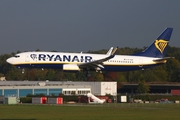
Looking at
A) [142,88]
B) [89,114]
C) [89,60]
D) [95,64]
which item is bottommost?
[89,114]

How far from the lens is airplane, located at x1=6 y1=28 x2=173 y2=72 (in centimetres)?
9462

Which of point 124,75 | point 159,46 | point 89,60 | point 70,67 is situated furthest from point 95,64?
point 124,75

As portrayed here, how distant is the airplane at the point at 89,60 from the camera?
94.6m

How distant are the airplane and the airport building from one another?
27900mm

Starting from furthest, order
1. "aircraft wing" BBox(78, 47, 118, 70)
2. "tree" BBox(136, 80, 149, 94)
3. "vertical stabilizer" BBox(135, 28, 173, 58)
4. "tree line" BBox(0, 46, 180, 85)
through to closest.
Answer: "tree line" BBox(0, 46, 180, 85), "tree" BBox(136, 80, 149, 94), "vertical stabilizer" BBox(135, 28, 173, 58), "aircraft wing" BBox(78, 47, 118, 70)

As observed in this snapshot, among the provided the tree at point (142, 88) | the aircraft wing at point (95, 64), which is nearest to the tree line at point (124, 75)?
the tree at point (142, 88)

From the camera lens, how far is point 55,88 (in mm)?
132750

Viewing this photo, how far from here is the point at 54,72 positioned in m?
194

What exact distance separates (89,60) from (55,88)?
118ft

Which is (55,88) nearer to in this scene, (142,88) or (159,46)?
(142,88)

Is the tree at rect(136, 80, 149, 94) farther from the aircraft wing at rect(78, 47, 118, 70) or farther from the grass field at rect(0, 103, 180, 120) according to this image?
the grass field at rect(0, 103, 180, 120)

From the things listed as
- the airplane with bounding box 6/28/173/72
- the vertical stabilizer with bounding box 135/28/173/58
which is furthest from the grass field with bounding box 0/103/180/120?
the vertical stabilizer with bounding box 135/28/173/58

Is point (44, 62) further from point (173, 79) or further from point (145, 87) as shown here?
point (173, 79)

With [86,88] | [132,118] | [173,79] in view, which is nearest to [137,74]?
[173,79]
